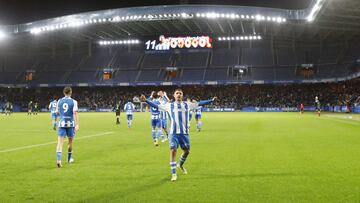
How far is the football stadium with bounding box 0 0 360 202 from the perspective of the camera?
955cm

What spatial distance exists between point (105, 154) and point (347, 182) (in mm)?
8796

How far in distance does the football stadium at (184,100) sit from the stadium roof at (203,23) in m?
0.21

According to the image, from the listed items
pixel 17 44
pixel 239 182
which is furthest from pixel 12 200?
pixel 17 44

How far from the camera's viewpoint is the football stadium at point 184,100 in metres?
9.55

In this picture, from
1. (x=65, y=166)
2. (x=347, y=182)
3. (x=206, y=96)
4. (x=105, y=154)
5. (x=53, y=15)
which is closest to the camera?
(x=347, y=182)

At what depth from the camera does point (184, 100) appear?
61.4 feet

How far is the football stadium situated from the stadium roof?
0.21 metres

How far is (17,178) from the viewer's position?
1010 cm

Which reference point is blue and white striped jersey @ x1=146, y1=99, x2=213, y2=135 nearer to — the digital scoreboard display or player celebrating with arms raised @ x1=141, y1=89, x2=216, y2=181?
player celebrating with arms raised @ x1=141, y1=89, x2=216, y2=181

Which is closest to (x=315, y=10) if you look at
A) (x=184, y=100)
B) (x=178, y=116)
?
(x=184, y=100)

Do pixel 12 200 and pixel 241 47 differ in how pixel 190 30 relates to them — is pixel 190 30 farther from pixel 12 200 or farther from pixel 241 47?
pixel 12 200

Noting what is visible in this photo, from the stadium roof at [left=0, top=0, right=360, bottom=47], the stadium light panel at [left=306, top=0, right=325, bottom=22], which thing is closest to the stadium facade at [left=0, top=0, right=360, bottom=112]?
the stadium roof at [left=0, top=0, right=360, bottom=47]

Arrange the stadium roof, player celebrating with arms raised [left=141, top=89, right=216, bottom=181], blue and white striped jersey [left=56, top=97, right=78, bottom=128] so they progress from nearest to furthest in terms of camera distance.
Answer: player celebrating with arms raised [left=141, top=89, right=216, bottom=181]
blue and white striped jersey [left=56, top=97, right=78, bottom=128]
the stadium roof

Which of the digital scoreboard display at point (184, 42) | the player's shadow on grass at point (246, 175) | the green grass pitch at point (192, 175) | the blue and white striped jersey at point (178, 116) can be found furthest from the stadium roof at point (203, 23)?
the blue and white striped jersey at point (178, 116)
